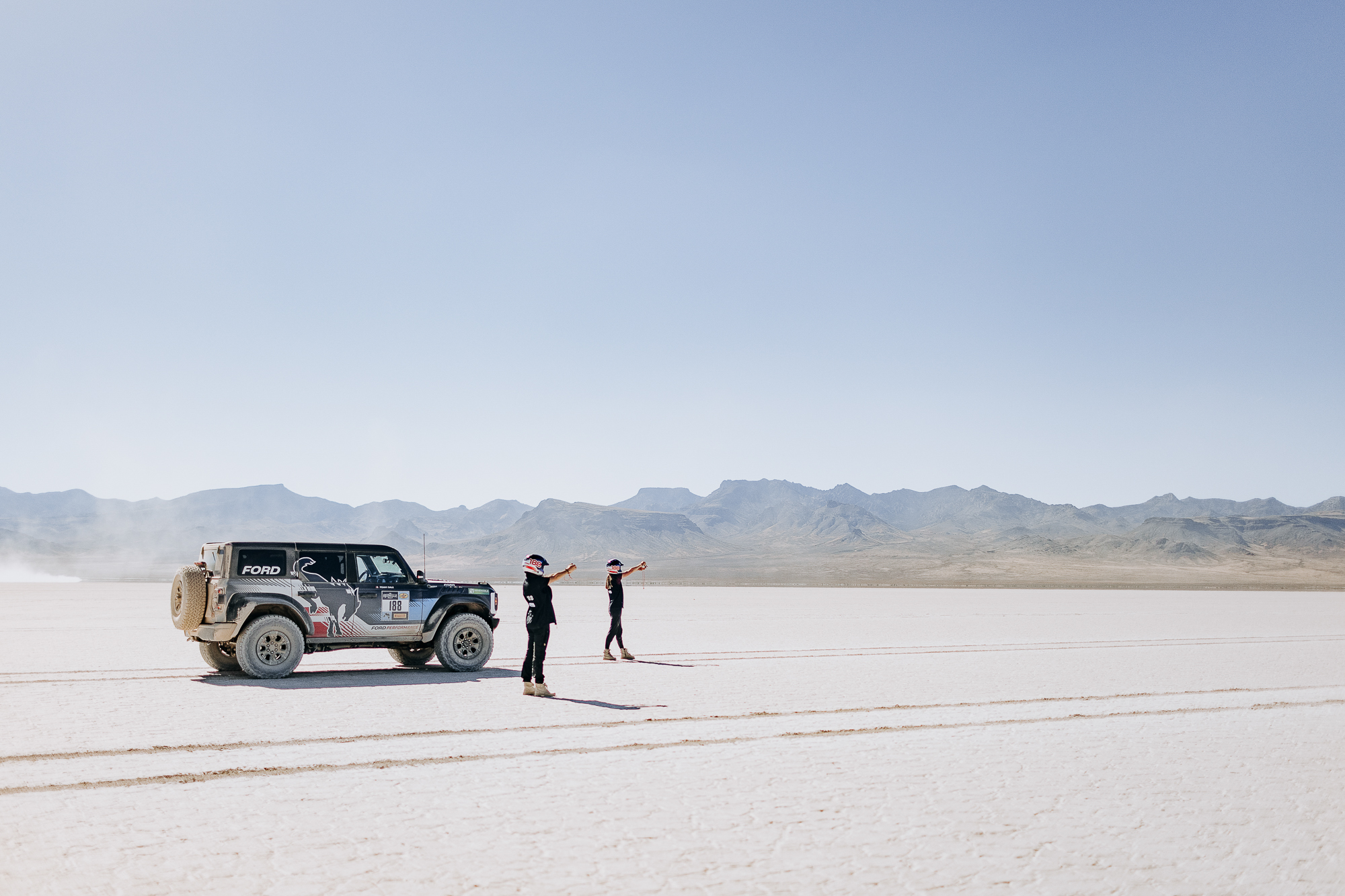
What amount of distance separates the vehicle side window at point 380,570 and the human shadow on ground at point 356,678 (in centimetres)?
156

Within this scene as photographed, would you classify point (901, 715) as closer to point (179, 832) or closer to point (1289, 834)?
point (1289, 834)

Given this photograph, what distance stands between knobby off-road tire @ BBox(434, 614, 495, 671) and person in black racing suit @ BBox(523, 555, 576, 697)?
3092 millimetres

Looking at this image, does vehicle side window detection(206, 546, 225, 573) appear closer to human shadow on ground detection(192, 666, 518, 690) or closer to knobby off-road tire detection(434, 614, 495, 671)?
human shadow on ground detection(192, 666, 518, 690)

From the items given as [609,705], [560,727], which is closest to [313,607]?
[609,705]

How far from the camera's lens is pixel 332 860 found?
6184 millimetres

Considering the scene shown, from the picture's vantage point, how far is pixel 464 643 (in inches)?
661

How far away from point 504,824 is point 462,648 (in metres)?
10.0

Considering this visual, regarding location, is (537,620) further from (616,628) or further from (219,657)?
(219,657)

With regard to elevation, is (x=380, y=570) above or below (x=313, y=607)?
above

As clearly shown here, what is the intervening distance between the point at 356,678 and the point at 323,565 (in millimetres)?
1918

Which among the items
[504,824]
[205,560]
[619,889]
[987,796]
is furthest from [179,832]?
[205,560]

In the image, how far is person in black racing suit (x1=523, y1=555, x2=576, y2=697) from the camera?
534 inches

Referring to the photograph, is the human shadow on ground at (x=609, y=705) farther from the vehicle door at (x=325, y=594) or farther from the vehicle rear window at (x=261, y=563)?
the vehicle rear window at (x=261, y=563)

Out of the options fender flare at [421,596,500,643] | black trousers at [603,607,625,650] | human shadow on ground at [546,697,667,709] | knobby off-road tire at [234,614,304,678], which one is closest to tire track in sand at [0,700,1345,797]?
human shadow on ground at [546,697,667,709]
